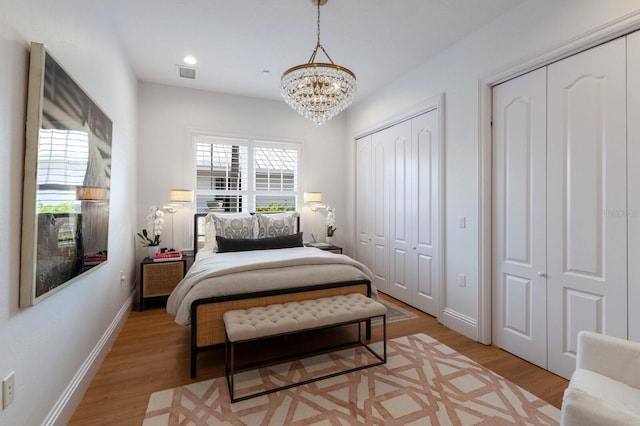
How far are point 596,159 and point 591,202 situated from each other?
0.96 ft

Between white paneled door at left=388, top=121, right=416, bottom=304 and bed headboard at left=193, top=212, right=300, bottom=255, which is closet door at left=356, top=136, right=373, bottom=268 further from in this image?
bed headboard at left=193, top=212, right=300, bottom=255

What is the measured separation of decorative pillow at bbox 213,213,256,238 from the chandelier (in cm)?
183

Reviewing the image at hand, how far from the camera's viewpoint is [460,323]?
2.99 meters

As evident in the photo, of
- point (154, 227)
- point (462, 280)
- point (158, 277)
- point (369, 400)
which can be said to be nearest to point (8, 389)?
point (369, 400)

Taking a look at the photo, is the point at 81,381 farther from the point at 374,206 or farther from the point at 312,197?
the point at 374,206

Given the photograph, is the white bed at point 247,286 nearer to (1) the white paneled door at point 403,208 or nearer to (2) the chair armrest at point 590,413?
(1) the white paneled door at point 403,208

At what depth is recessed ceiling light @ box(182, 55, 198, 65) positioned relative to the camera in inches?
134

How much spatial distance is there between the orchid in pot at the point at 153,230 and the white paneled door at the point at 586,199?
13.8 ft

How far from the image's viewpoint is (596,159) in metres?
2.03

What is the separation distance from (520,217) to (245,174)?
365 centimetres

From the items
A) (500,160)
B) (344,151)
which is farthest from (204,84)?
(500,160)

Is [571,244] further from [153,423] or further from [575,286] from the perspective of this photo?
[153,423]

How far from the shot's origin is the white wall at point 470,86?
2201 millimetres

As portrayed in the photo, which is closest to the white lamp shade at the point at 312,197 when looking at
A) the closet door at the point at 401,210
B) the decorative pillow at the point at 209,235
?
the closet door at the point at 401,210
